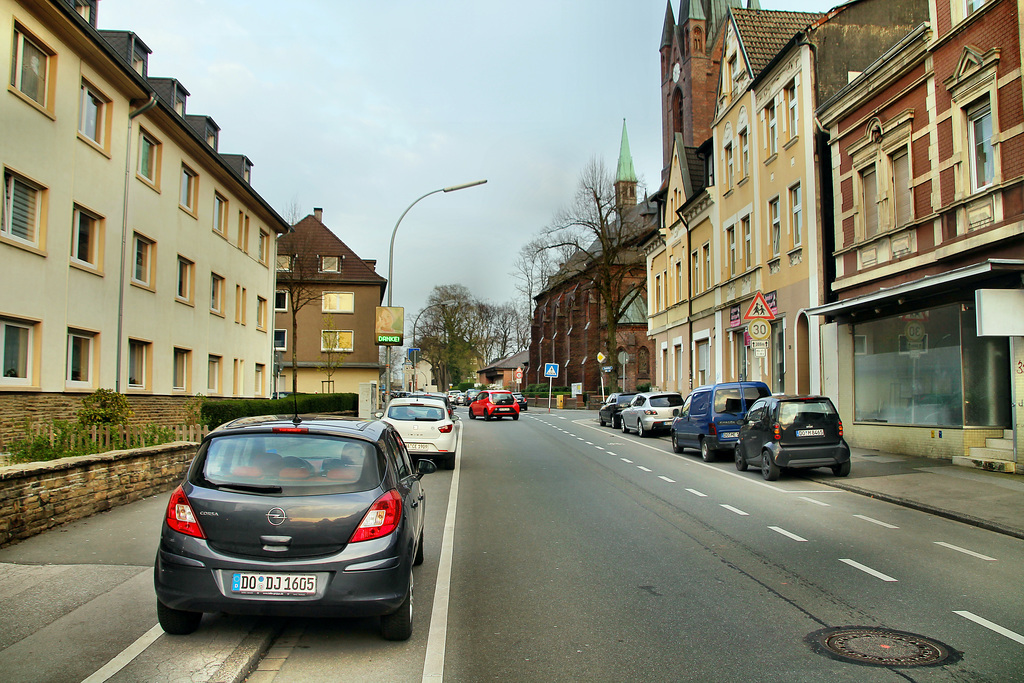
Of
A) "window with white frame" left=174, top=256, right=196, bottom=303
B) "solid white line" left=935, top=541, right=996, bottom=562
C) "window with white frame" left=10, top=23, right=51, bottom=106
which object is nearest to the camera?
"solid white line" left=935, top=541, right=996, bottom=562

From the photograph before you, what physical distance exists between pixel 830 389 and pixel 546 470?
865 cm

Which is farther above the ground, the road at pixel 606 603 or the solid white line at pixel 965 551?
the road at pixel 606 603

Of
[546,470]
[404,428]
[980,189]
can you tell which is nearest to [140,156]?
[404,428]

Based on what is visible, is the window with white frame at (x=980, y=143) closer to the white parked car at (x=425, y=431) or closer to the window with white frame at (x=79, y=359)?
the white parked car at (x=425, y=431)

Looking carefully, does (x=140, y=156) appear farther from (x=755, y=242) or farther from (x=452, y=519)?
(x=755, y=242)

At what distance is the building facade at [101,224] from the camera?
15789 millimetres

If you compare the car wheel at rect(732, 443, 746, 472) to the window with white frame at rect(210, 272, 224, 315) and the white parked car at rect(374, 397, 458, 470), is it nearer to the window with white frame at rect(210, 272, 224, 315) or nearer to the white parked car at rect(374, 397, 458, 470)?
the white parked car at rect(374, 397, 458, 470)

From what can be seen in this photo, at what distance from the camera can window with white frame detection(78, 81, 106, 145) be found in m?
18.5

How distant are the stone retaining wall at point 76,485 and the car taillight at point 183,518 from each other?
3.76 meters

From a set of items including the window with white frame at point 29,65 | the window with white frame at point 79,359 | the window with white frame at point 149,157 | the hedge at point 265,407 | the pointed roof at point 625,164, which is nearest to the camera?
the window with white frame at point 29,65

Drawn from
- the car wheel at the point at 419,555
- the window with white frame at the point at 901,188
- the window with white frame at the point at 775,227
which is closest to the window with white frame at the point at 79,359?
the car wheel at the point at 419,555

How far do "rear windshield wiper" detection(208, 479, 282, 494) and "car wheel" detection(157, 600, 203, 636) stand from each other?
2.64 ft

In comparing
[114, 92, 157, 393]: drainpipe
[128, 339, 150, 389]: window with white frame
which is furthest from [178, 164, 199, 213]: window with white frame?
[128, 339, 150, 389]: window with white frame

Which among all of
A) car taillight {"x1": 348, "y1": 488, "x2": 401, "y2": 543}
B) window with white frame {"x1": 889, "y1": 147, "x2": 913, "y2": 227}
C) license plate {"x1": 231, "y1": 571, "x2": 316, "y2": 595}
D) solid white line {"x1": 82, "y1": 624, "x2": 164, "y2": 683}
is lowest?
solid white line {"x1": 82, "y1": 624, "x2": 164, "y2": 683}
